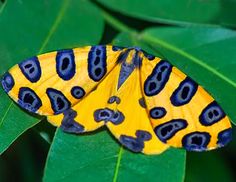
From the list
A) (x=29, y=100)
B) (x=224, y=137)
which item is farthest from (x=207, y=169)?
(x=29, y=100)

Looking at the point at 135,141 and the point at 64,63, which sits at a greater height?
the point at 64,63

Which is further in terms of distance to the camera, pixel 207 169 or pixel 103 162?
pixel 207 169

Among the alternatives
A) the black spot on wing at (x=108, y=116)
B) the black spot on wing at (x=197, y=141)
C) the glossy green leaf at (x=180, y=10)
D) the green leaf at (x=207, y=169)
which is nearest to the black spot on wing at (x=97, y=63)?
the black spot on wing at (x=108, y=116)

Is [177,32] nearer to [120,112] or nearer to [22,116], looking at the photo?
[120,112]

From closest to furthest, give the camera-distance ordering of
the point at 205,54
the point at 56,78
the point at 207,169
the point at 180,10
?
1. the point at 56,78
2. the point at 205,54
3. the point at 180,10
4. the point at 207,169

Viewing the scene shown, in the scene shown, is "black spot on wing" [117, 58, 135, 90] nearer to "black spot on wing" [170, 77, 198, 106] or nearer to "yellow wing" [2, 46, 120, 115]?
"yellow wing" [2, 46, 120, 115]

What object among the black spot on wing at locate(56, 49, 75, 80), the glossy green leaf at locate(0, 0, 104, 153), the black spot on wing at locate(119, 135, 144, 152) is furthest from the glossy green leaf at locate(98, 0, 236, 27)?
the black spot on wing at locate(119, 135, 144, 152)

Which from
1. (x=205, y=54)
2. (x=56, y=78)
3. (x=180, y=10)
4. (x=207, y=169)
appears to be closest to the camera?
(x=56, y=78)

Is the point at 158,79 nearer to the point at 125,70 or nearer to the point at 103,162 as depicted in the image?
the point at 125,70
